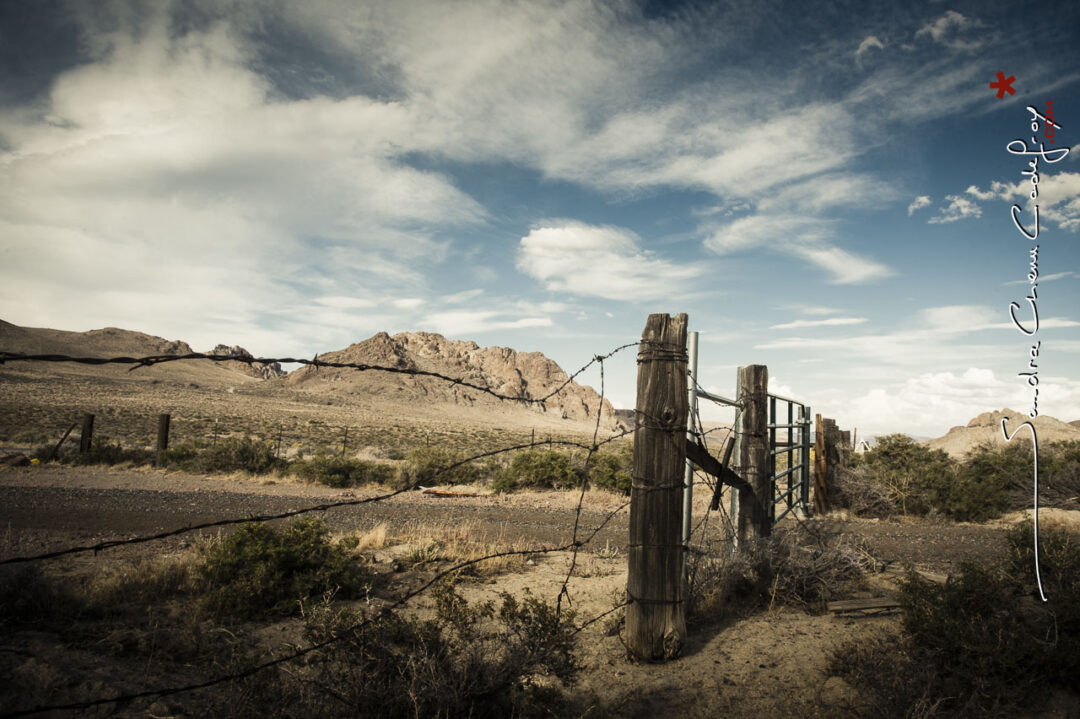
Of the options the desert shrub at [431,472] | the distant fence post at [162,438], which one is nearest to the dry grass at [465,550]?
the desert shrub at [431,472]

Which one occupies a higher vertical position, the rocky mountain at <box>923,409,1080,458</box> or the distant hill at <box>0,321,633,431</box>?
the distant hill at <box>0,321,633,431</box>

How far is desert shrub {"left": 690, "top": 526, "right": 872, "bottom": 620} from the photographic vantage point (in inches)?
217

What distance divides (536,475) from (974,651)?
14.4 m

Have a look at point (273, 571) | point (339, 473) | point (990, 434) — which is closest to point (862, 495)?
point (273, 571)

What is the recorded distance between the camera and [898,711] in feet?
11.0

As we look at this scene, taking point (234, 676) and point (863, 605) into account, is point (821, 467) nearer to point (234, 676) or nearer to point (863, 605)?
point (863, 605)

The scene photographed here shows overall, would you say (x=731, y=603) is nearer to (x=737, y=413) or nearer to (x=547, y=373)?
(x=737, y=413)

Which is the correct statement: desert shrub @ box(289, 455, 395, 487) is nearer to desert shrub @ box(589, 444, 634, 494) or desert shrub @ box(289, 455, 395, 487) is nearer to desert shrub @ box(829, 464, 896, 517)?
desert shrub @ box(589, 444, 634, 494)

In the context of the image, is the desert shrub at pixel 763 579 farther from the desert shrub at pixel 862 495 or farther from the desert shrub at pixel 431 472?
the desert shrub at pixel 431 472

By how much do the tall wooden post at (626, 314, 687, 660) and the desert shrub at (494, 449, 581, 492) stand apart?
13346mm

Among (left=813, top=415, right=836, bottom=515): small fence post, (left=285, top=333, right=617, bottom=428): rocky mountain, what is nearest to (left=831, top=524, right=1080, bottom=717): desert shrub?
(left=813, top=415, right=836, bottom=515): small fence post

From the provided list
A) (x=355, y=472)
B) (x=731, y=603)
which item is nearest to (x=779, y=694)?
(x=731, y=603)

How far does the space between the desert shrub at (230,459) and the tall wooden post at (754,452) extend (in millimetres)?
17074

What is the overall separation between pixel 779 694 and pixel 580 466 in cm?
1454
